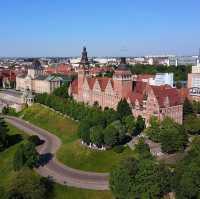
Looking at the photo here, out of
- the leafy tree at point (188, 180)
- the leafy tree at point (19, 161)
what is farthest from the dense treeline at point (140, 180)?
the leafy tree at point (19, 161)


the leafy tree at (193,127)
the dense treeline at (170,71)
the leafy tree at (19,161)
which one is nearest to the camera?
the leafy tree at (19,161)

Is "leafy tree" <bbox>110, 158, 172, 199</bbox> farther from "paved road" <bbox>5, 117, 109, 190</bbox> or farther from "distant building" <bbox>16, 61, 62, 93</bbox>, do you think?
"distant building" <bbox>16, 61, 62, 93</bbox>

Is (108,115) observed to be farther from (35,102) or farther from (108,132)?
(35,102)

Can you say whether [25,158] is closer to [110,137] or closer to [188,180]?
[110,137]

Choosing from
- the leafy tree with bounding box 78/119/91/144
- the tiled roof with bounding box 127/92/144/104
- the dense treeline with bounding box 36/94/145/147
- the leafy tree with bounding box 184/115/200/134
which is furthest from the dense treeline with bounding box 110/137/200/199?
the tiled roof with bounding box 127/92/144/104

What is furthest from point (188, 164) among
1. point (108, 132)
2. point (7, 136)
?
point (7, 136)

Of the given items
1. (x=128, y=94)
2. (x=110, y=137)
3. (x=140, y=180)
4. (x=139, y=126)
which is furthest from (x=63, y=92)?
(x=140, y=180)

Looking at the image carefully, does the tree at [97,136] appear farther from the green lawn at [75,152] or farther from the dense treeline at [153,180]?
the dense treeline at [153,180]
